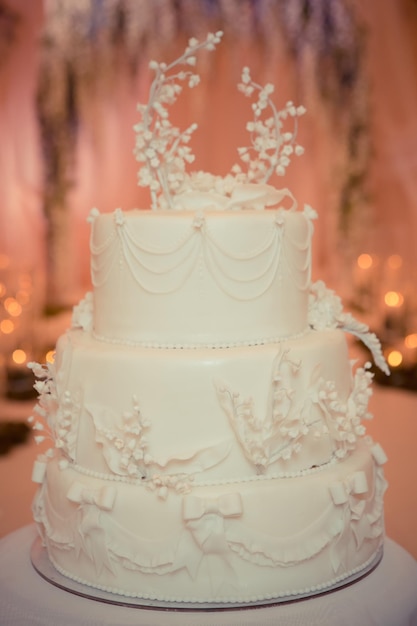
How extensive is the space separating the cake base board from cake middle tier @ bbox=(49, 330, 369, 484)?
1.31 ft

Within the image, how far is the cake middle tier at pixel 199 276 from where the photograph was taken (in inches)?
110

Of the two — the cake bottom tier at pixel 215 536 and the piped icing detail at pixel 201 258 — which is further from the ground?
the piped icing detail at pixel 201 258

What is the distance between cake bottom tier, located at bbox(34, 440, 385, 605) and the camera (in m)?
2.68

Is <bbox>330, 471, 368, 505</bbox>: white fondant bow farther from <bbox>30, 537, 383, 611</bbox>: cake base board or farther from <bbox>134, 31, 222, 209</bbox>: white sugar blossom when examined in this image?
<bbox>134, 31, 222, 209</bbox>: white sugar blossom

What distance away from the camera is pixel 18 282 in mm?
8461

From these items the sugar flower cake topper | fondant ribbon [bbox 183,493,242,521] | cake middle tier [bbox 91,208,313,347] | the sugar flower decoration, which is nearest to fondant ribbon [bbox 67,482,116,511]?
fondant ribbon [bbox 183,493,242,521]

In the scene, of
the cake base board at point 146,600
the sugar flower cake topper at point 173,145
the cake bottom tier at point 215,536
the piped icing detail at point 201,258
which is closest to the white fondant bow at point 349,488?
the cake bottom tier at point 215,536

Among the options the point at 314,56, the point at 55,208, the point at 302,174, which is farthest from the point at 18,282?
the point at 314,56

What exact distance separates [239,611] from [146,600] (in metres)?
0.31

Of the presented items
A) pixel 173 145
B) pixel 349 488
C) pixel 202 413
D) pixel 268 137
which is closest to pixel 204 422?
pixel 202 413

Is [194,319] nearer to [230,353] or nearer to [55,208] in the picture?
[230,353]

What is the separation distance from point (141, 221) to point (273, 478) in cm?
99

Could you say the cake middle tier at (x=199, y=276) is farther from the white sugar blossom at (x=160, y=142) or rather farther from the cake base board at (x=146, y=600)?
the cake base board at (x=146, y=600)

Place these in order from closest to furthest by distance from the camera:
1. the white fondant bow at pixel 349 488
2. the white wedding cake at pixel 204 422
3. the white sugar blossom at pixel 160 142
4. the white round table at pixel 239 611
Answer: the white round table at pixel 239 611 < the white wedding cake at pixel 204 422 < the white fondant bow at pixel 349 488 < the white sugar blossom at pixel 160 142
